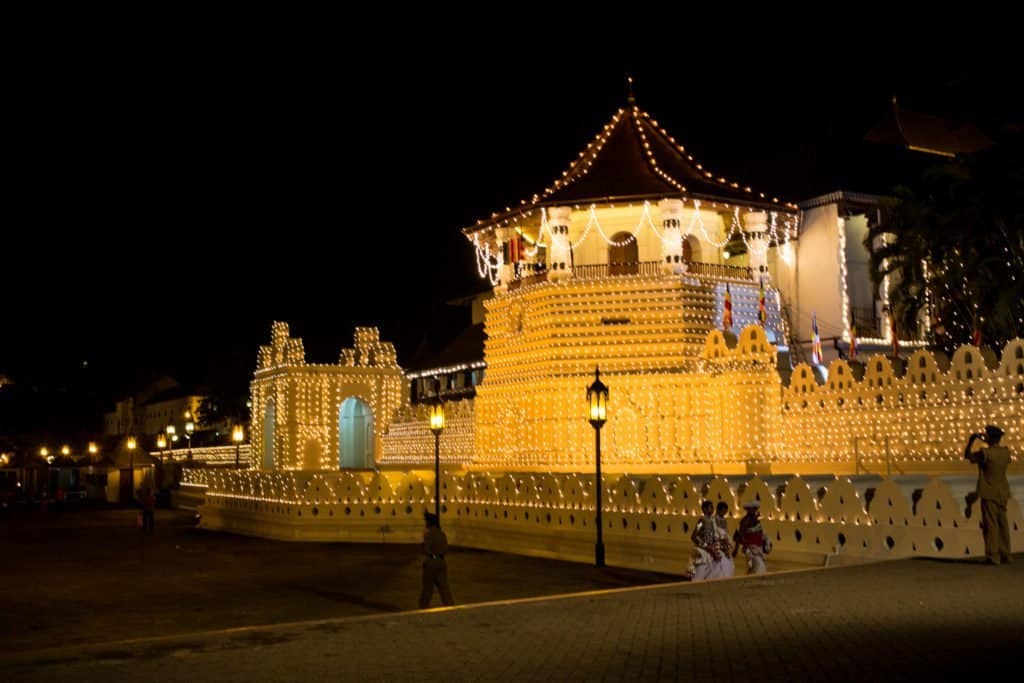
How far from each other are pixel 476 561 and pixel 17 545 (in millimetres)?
13052

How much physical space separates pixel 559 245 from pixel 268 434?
15145 mm

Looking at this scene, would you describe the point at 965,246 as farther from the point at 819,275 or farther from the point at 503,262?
the point at 503,262

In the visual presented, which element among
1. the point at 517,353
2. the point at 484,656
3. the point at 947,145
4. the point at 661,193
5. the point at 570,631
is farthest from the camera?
the point at 947,145

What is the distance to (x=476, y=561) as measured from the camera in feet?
71.5

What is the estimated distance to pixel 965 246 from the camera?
26.9 meters

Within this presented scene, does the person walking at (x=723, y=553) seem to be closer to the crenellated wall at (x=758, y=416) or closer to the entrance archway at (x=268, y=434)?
the crenellated wall at (x=758, y=416)

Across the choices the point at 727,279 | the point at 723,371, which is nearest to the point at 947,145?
the point at 727,279

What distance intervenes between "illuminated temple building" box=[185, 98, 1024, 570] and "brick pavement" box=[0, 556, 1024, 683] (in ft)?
22.3

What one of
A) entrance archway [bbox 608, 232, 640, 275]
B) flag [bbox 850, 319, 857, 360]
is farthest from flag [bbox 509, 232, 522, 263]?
flag [bbox 850, 319, 857, 360]

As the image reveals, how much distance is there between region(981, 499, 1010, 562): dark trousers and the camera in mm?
12086

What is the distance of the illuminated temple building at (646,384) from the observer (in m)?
21.1

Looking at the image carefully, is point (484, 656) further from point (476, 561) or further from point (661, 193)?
point (661, 193)

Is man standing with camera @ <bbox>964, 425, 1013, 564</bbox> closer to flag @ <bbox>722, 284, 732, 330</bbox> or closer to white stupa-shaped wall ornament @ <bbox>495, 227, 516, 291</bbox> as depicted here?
flag @ <bbox>722, 284, 732, 330</bbox>

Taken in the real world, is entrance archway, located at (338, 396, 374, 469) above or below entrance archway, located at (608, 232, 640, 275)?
below
